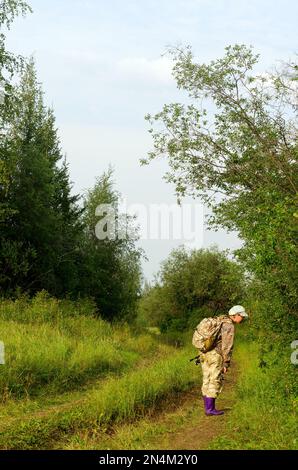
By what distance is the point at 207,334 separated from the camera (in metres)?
10.2

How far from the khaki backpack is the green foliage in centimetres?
2830

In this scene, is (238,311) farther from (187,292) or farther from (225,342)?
(187,292)

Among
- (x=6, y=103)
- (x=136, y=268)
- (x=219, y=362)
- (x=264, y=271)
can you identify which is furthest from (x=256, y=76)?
(x=136, y=268)

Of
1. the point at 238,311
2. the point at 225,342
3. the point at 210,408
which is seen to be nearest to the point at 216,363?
the point at 225,342

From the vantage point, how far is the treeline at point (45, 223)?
23.5 meters

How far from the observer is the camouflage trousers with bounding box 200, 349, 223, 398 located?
9.98 meters

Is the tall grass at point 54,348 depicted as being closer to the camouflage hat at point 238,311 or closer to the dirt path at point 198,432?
the dirt path at point 198,432

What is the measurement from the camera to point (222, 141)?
60.5 ft

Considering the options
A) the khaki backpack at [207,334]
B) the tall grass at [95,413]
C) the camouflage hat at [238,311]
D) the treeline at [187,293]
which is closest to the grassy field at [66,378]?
the tall grass at [95,413]

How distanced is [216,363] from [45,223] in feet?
58.0

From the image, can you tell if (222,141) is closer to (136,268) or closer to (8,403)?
(8,403)

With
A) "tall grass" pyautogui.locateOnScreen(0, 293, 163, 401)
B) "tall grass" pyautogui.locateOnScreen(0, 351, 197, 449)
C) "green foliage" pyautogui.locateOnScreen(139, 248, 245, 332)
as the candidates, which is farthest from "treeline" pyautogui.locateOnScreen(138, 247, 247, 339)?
"tall grass" pyautogui.locateOnScreen(0, 351, 197, 449)

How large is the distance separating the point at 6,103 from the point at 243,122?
26.8 feet
